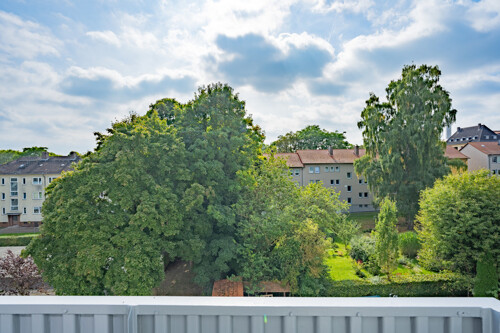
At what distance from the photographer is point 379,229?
15.2 m

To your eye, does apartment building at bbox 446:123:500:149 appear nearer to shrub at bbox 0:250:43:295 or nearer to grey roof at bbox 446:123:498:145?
grey roof at bbox 446:123:498:145

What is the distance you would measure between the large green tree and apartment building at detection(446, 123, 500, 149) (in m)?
47.1

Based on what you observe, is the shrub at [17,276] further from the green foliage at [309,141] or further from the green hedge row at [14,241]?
the green foliage at [309,141]

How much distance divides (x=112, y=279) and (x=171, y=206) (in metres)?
3.72

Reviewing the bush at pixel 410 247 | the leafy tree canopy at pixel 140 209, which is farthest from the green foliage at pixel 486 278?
the leafy tree canopy at pixel 140 209

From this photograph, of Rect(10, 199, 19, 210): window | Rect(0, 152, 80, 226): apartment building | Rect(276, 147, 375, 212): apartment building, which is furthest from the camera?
Rect(276, 147, 375, 212): apartment building

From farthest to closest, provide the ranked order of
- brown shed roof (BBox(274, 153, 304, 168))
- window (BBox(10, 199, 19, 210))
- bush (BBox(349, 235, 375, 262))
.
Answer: brown shed roof (BBox(274, 153, 304, 168)) → window (BBox(10, 199, 19, 210)) → bush (BBox(349, 235, 375, 262))

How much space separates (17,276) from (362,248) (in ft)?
66.0

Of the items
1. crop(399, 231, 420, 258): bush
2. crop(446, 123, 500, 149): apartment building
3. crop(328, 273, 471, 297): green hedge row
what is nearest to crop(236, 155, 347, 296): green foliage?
crop(328, 273, 471, 297): green hedge row

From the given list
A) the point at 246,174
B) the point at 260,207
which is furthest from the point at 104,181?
the point at 260,207

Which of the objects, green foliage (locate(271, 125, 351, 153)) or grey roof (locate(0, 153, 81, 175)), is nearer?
grey roof (locate(0, 153, 81, 175))

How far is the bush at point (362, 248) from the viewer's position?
65.3ft

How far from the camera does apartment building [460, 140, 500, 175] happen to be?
4256 centimetres

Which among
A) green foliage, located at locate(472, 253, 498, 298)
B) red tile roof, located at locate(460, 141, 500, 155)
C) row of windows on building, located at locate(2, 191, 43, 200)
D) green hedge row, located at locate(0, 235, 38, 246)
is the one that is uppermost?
red tile roof, located at locate(460, 141, 500, 155)
